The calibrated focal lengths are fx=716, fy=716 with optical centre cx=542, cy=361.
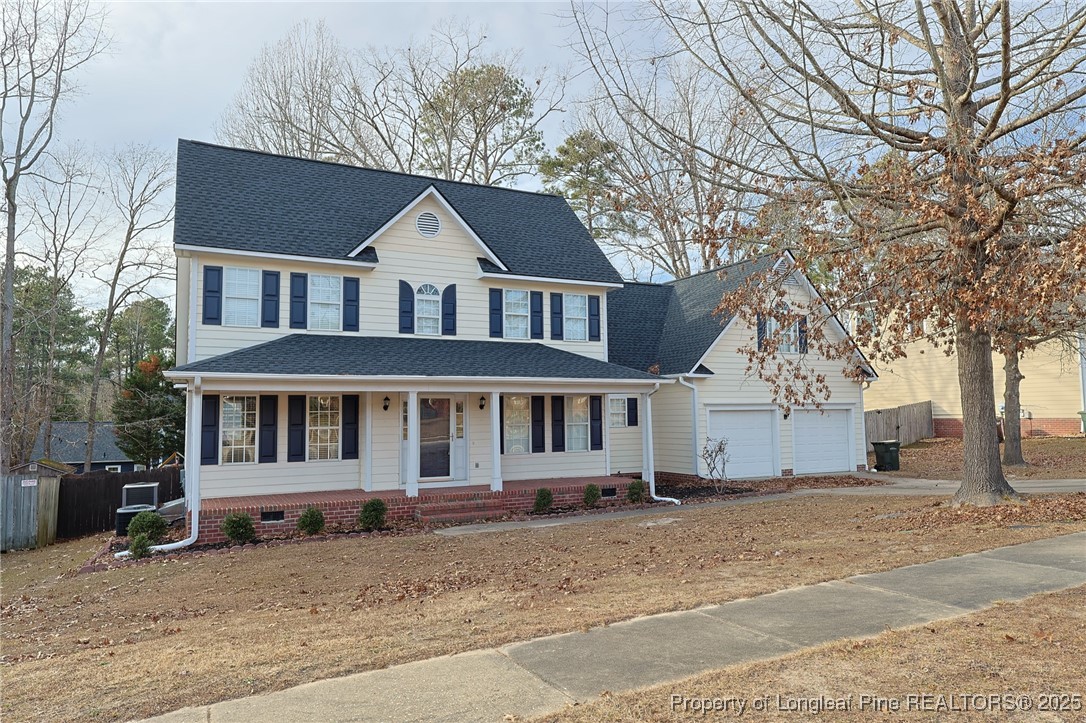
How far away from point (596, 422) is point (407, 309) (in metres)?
5.73

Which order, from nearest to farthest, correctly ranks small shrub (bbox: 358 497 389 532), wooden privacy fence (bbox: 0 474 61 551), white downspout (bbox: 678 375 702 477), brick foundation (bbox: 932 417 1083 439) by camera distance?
small shrub (bbox: 358 497 389 532), wooden privacy fence (bbox: 0 474 61 551), white downspout (bbox: 678 375 702 477), brick foundation (bbox: 932 417 1083 439)

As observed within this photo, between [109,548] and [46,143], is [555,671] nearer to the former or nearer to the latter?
[109,548]

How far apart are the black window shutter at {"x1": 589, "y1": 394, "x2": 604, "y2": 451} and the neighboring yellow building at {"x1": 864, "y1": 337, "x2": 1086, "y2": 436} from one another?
44.1 ft

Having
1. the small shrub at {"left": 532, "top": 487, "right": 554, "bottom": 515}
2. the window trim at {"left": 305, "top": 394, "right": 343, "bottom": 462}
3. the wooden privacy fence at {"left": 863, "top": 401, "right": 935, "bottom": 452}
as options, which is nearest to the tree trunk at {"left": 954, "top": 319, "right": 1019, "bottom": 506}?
the small shrub at {"left": 532, "top": 487, "right": 554, "bottom": 515}

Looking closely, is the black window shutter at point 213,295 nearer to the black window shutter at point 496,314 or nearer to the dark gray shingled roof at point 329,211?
the dark gray shingled roof at point 329,211

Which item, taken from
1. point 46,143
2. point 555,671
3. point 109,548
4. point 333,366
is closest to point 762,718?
point 555,671

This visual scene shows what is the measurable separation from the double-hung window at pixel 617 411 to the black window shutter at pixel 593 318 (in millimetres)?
1951

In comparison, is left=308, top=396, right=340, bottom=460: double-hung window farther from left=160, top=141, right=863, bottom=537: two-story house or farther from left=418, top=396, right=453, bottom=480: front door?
left=418, top=396, right=453, bottom=480: front door

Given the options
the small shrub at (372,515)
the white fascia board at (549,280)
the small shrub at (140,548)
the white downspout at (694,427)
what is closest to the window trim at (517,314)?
the white fascia board at (549,280)

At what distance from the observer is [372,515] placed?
1365 cm

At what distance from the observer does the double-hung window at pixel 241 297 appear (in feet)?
49.3

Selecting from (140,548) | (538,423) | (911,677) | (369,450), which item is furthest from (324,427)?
(911,677)

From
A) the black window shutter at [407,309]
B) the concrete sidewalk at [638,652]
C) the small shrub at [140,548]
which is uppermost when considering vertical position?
the black window shutter at [407,309]

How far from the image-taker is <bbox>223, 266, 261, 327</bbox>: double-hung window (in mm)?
15039
